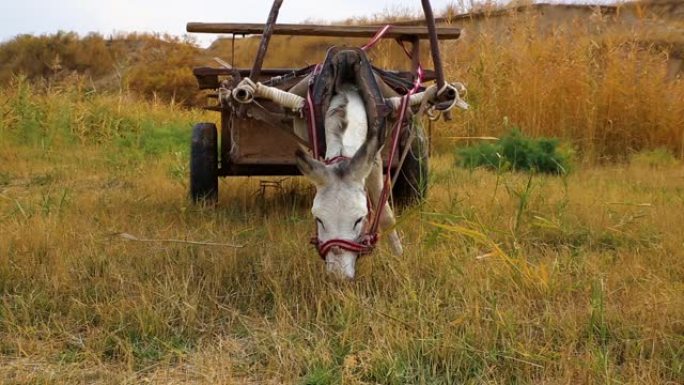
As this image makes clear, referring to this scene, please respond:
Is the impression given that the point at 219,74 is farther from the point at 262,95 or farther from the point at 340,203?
the point at 340,203

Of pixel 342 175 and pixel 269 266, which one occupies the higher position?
pixel 342 175

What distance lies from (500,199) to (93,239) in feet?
9.41

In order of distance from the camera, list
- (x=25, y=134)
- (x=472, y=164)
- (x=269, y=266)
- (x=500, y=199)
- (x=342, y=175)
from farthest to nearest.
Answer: (x=25, y=134)
(x=472, y=164)
(x=500, y=199)
(x=269, y=266)
(x=342, y=175)

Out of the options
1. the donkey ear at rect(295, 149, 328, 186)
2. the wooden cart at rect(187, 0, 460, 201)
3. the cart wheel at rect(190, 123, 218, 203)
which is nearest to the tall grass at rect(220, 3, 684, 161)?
the wooden cart at rect(187, 0, 460, 201)

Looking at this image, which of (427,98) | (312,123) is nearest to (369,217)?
(312,123)

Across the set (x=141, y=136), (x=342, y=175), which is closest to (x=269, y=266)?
(x=342, y=175)

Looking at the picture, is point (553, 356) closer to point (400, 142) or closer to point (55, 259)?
point (400, 142)

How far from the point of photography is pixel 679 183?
664cm

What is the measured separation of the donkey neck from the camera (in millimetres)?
3316

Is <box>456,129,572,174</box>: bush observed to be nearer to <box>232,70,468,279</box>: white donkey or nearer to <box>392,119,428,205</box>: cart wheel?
<box>392,119,428,205</box>: cart wheel

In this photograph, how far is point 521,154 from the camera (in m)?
7.47

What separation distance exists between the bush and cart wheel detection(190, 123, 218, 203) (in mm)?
3097

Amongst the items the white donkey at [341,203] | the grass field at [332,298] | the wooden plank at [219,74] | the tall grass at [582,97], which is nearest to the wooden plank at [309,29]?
the wooden plank at [219,74]

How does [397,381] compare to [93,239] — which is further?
[93,239]
